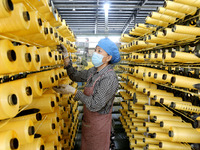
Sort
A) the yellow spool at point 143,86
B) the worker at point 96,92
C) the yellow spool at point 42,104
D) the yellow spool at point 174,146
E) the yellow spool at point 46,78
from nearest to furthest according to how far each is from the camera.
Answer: the yellow spool at point 42,104 → the yellow spool at point 46,78 → the yellow spool at point 174,146 → the worker at point 96,92 → the yellow spool at point 143,86

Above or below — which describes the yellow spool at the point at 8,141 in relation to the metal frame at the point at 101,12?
below

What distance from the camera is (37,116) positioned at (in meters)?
1.22

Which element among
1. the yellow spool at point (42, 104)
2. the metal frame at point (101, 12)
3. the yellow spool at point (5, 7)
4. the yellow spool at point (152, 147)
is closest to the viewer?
the yellow spool at point (5, 7)

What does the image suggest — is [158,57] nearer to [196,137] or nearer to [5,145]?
[196,137]

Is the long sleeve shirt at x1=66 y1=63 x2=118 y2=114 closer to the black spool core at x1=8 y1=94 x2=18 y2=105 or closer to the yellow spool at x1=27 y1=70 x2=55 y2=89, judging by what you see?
the yellow spool at x1=27 y1=70 x2=55 y2=89

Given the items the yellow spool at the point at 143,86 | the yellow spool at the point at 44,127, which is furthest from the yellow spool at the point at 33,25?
the yellow spool at the point at 143,86

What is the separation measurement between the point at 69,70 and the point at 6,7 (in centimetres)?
189

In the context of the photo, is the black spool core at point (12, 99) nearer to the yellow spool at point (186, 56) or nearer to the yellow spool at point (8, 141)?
the yellow spool at point (8, 141)

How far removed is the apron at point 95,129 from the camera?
2.20m

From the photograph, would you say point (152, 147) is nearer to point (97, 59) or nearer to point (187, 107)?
point (187, 107)

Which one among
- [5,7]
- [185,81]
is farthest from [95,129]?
[5,7]

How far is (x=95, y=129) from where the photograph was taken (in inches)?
87.9

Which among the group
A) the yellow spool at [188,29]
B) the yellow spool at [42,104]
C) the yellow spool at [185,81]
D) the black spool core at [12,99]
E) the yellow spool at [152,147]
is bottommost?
the yellow spool at [152,147]

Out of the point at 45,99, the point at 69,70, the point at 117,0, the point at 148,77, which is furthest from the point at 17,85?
the point at 117,0
